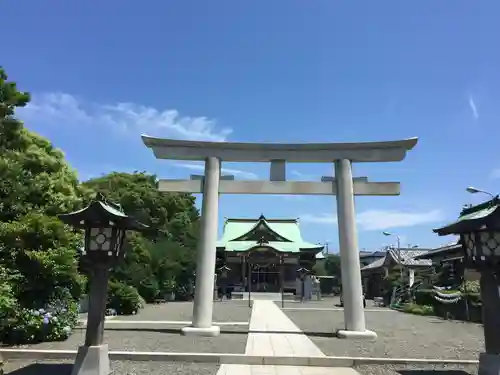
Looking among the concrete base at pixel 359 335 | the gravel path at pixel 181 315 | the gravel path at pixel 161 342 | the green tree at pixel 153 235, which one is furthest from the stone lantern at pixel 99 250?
the green tree at pixel 153 235

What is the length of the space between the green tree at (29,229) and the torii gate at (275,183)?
3.77 metres

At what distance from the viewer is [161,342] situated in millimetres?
11000

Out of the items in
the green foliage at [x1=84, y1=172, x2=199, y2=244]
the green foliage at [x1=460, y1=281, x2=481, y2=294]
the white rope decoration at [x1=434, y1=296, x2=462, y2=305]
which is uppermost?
the green foliage at [x1=84, y1=172, x2=199, y2=244]

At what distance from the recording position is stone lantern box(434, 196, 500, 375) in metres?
7.10

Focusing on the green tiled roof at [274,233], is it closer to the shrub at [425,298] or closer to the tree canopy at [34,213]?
the shrub at [425,298]

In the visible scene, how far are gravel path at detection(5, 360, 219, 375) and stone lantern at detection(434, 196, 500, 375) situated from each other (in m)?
5.23

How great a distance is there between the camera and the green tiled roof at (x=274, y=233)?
133 ft

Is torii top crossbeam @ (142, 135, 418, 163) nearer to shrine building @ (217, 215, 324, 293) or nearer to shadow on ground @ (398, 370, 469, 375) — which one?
Answer: shadow on ground @ (398, 370, 469, 375)

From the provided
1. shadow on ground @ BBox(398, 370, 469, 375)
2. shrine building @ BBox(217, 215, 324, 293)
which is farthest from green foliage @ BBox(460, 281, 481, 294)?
shrine building @ BBox(217, 215, 324, 293)

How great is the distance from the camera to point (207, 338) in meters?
11.8

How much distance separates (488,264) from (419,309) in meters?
20.3

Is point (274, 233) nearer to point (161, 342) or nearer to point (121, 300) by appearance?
point (121, 300)

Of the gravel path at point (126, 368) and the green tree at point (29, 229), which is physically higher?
the green tree at point (29, 229)

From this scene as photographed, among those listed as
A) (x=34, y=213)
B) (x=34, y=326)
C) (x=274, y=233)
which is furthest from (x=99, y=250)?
(x=274, y=233)
